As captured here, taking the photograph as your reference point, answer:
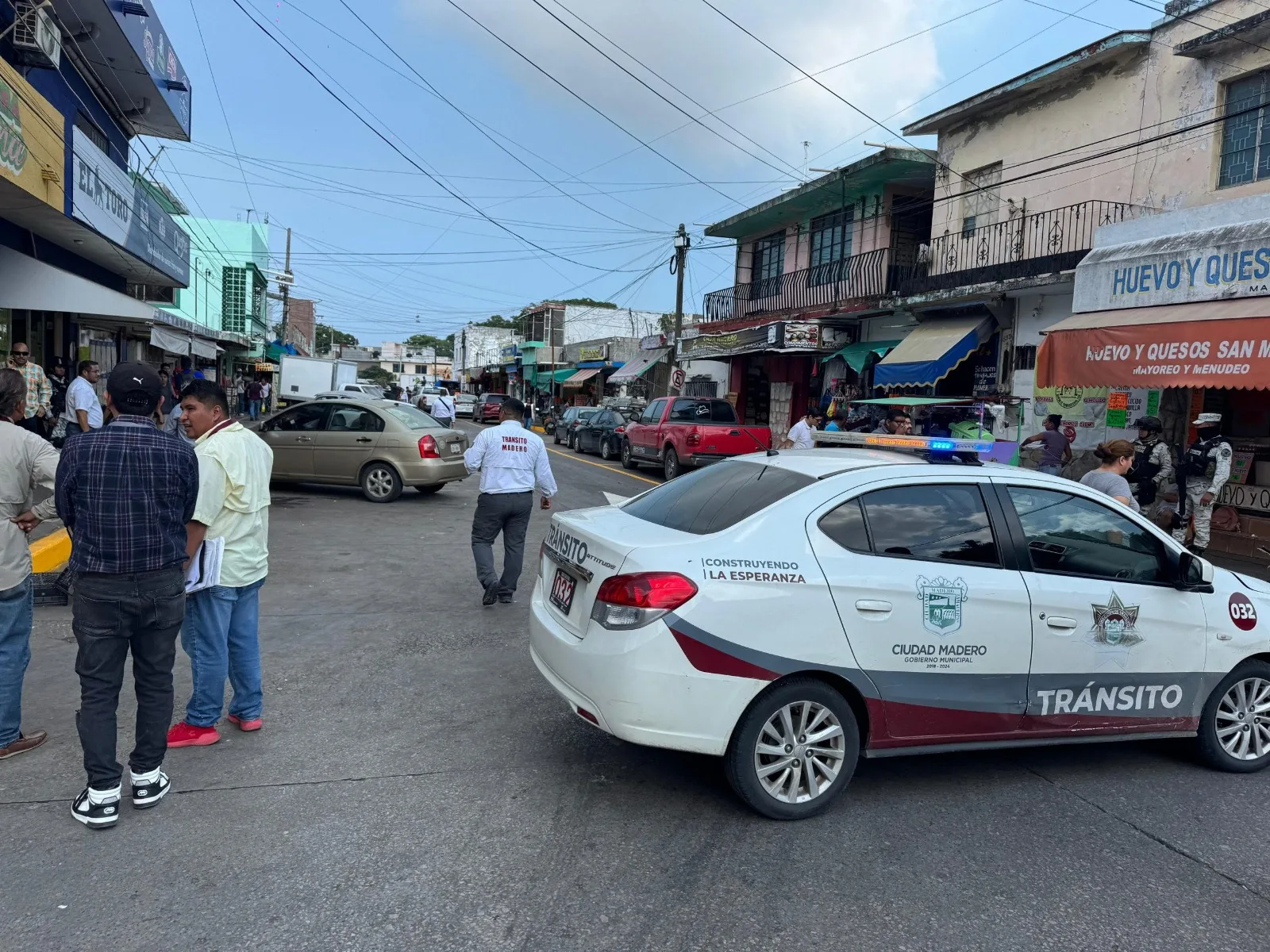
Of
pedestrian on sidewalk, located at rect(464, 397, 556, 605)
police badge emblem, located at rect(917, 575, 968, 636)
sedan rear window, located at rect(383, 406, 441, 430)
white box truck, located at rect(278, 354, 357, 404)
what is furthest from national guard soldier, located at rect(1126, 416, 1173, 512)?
white box truck, located at rect(278, 354, 357, 404)

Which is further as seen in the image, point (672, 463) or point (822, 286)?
point (822, 286)

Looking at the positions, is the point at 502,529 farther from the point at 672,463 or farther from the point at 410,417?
the point at 672,463

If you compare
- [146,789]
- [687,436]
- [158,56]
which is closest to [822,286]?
[687,436]

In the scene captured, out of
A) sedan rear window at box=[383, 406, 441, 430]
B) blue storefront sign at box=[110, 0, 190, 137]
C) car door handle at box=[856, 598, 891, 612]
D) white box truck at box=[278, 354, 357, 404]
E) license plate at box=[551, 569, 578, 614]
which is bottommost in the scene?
license plate at box=[551, 569, 578, 614]

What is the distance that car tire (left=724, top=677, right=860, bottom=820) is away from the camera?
12.1ft

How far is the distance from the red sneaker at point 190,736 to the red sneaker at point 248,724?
6.4 inches

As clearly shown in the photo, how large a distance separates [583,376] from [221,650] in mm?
38165

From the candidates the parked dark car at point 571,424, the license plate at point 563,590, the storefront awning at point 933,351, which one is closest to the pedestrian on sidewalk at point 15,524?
the license plate at point 563,590

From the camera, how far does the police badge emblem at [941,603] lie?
12.9 ft

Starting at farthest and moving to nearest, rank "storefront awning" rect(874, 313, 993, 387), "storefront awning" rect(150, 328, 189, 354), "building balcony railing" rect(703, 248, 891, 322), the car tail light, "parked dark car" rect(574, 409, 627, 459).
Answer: "parked dark car" rect(574, 409, 627, 459) → "building balcony railing" rect(703, 248, 891, 322) → "storefront awning" rect(150, 328, 189, 354) → "storefront awning" rect(874, 313, 993, 387) → the car tail light

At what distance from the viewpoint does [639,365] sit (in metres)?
33.7

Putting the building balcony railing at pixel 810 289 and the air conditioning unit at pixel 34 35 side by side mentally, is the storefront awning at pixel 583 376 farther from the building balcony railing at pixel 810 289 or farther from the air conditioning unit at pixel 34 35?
the air conditioning unit at pixel 34 35

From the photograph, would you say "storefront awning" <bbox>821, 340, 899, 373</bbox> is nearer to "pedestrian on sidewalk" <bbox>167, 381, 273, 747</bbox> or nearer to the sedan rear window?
the sedan rear window

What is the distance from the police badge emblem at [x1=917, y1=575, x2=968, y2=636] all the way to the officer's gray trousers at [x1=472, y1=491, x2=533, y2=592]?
12.9 feet
